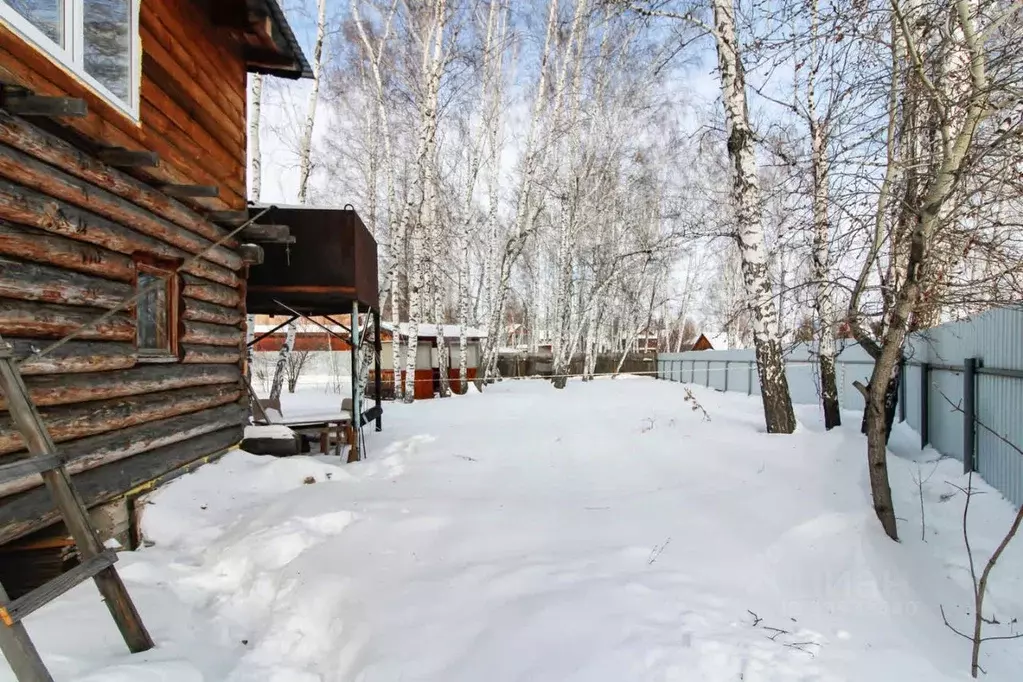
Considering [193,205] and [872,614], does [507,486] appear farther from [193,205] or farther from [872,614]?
[193,205]

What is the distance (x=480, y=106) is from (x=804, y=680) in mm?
19366

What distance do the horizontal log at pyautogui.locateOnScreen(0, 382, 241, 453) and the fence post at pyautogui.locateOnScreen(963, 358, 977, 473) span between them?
21.8ft

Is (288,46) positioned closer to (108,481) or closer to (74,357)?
(74,357)

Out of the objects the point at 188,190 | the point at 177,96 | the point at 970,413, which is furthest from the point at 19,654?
the point at 970,413

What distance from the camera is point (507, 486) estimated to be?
6.20m

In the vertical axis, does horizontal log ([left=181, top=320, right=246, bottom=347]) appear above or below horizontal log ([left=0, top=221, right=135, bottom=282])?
below

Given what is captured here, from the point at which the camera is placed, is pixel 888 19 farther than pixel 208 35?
No

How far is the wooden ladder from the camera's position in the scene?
1.95 meters

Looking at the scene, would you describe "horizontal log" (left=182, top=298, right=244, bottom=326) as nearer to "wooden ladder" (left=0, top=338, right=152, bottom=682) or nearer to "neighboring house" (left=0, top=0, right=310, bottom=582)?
"neighboring house" (left=0, top=0, right=310, bottom=582)

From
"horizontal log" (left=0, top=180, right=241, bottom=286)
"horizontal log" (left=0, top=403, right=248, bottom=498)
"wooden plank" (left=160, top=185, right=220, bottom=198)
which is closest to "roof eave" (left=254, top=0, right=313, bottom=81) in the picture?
"wooden plank" (left=160, top=185, right=220, bottom=198)

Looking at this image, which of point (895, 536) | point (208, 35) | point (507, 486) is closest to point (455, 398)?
point (507, 486)

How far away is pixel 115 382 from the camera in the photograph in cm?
419

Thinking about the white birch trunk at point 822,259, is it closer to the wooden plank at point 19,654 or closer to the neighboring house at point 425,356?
the wooden plank at point 19,654

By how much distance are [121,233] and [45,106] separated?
4.35 ft
